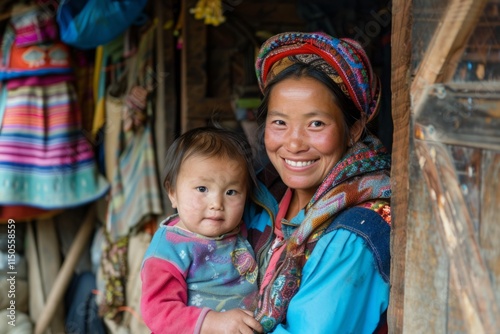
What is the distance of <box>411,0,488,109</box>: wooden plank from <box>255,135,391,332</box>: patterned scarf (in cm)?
46

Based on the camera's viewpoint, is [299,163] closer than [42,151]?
Yes

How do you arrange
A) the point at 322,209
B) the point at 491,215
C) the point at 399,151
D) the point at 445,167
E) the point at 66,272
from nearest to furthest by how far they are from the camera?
the point at 491,215, the point at 445,167, the point at 399,151, the point at 322,209, the point at 66,272

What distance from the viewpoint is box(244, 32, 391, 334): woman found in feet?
5.83

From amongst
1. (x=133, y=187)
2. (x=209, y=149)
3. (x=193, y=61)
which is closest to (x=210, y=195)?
(x=209, y=149)

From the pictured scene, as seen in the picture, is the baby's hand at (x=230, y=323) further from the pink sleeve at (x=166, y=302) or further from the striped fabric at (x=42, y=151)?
the striped fabric at (x=42, y=151)

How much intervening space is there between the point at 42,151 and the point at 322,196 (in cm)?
272

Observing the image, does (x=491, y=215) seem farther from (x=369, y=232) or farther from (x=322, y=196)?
(x=322, y=196)

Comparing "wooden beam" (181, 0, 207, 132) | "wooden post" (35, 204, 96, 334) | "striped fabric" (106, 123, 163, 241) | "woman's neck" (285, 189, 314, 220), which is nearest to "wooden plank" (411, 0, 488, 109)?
"woman's neck" (285, 189, 314, 220)

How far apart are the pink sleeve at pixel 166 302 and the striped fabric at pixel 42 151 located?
2.34m

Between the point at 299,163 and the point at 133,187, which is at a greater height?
the point at 299,163

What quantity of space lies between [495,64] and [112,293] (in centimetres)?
340

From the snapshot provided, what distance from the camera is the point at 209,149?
2.16m

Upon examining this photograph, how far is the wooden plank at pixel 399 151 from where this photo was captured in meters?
1.56

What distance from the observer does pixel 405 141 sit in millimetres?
1582
